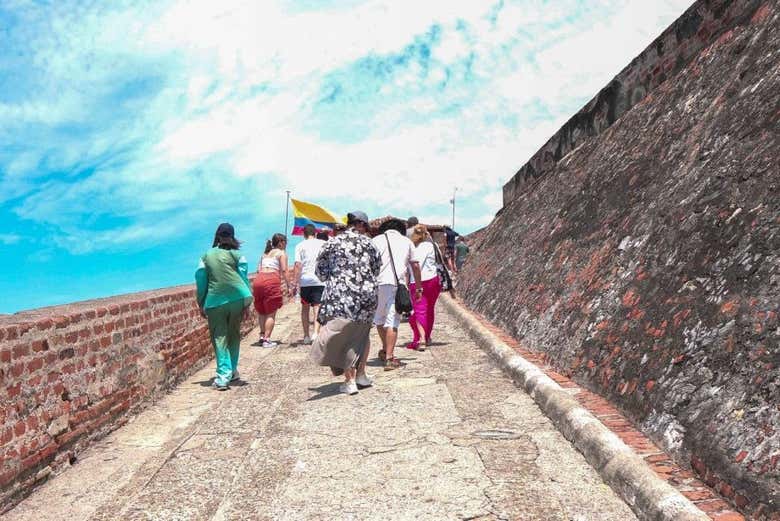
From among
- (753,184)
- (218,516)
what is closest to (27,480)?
(218,516)

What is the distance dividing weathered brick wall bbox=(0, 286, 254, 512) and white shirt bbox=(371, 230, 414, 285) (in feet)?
7.79

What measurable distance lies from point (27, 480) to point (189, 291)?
4024mm

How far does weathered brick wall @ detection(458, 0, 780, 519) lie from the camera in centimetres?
346

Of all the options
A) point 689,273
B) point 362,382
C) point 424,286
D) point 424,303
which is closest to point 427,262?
point 424,286

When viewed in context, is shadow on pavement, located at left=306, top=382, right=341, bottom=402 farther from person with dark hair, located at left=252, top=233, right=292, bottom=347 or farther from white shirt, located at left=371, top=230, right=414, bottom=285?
person with dark hair, located at left=252, top=233, right=292, bottom=347

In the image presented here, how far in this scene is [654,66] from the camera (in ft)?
29.9

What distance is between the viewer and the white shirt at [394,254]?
23.4ft

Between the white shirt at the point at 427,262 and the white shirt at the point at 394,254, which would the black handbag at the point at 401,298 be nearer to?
the white shirt at the point at 394,254

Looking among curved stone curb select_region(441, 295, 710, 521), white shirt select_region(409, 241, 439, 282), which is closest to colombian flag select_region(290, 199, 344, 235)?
white shirt select_region(409, 241, 439, 282)

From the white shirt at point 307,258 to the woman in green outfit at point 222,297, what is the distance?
2381 mm

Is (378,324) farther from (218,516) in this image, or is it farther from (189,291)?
(218,516)

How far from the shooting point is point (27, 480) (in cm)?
412

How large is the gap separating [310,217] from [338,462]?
1827cm

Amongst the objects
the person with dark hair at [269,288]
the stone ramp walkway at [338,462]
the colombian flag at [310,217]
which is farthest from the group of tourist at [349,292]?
the colombian flag at [310,217]
